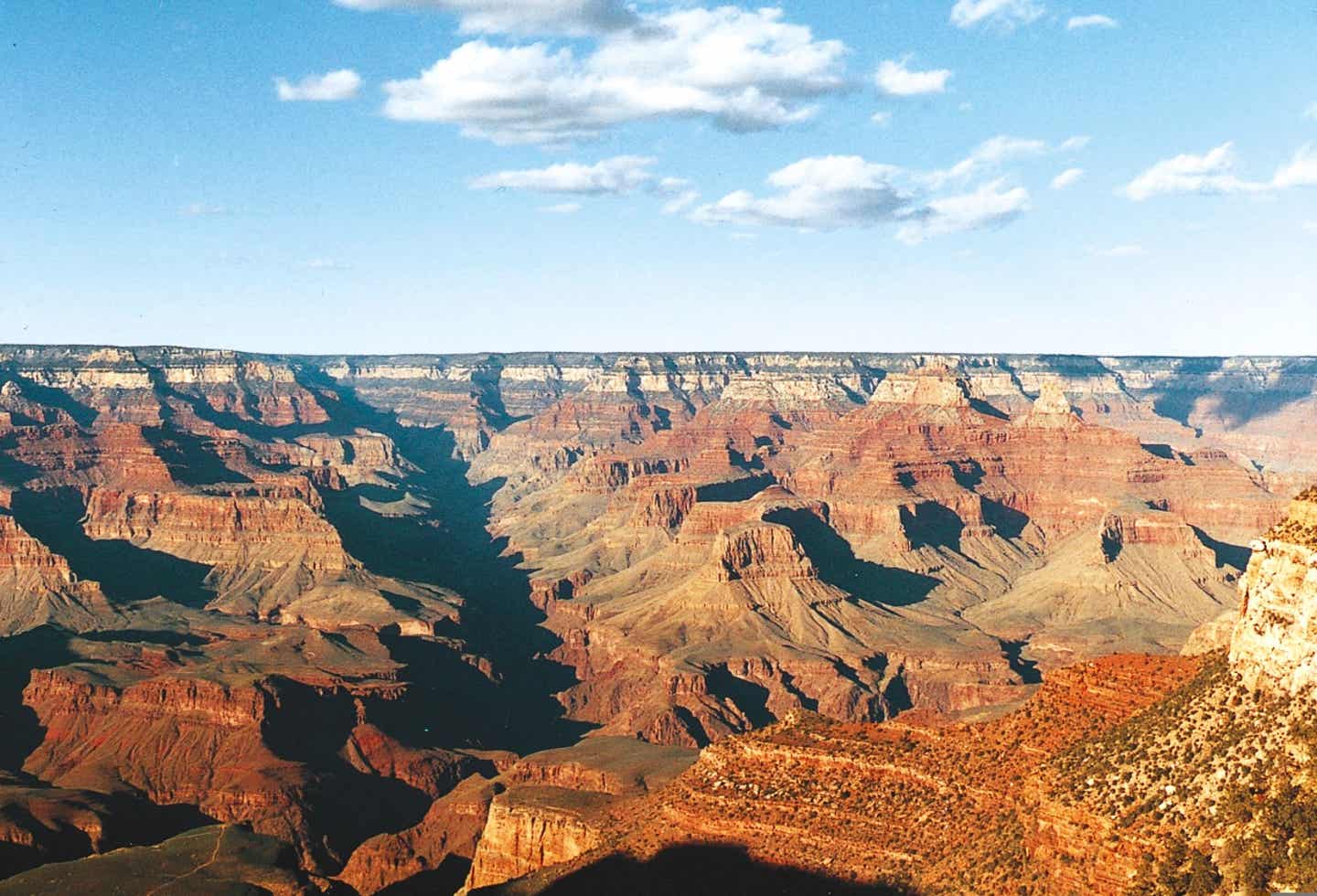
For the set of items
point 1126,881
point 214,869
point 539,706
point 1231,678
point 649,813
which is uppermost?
point 1231,678

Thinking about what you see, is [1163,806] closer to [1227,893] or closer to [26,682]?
[1227,893]

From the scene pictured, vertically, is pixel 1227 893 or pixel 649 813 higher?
pixel 1227 893

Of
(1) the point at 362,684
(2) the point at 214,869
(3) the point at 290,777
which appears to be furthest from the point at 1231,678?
(1) the point at 362,684

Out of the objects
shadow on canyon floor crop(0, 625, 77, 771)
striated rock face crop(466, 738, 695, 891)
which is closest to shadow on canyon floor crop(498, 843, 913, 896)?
striated rock face crop(466, 738, 695, 891)

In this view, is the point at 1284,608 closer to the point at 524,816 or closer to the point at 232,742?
the point at 524,816

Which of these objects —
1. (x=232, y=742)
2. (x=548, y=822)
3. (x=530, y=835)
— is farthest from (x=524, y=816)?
(x=232, y=742)

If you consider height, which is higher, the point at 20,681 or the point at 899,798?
the point at 899,798

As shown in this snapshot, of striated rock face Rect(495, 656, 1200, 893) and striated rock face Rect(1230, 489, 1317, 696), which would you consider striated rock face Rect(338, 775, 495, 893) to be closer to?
striated rock face Rect(495, 656, 1200, 893)
